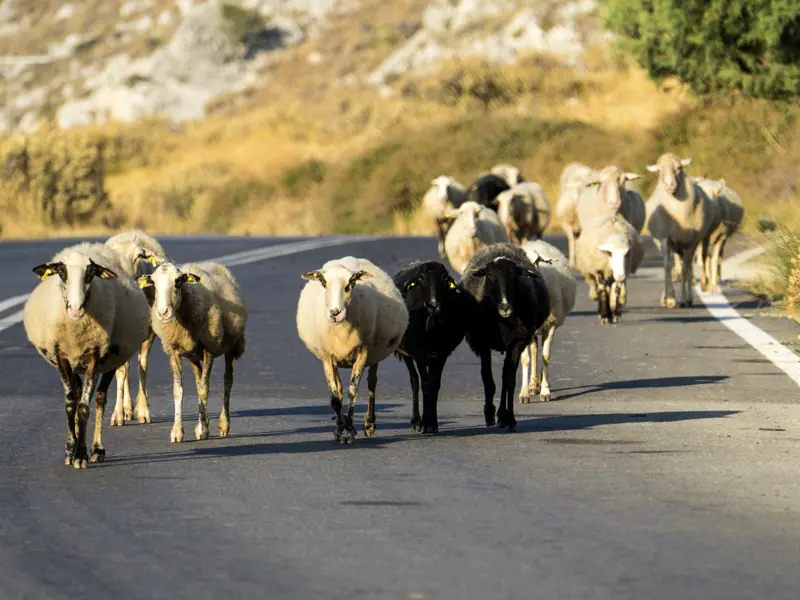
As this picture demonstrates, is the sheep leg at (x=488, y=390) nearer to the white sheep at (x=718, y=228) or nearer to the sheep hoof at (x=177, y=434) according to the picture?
the sheep hoof at (x=177, y=434)

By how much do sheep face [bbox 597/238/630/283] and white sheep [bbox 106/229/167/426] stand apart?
8.45 m

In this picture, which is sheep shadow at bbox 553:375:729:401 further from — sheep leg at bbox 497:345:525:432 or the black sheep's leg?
the black sheep's leg

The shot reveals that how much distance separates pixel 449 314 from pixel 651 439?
6.43 feet

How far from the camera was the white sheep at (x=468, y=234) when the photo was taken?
27.0m

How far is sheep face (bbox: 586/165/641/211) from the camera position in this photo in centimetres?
2805

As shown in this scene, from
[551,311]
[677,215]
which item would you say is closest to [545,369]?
[551,311]

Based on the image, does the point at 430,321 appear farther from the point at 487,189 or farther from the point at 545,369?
the point at 487,189

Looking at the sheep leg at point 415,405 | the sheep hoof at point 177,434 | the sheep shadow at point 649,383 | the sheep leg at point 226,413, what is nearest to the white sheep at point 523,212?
the sheep shadow at point 649,383

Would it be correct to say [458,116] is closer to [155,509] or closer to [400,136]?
[400,136]

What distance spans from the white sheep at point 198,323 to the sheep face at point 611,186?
1377 centimetres

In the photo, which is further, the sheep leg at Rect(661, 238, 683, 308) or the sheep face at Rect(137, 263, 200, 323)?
the sheep leg at Rect(661, 238, 683, 308)

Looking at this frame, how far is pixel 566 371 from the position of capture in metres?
19.0

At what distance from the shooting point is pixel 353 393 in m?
13.8

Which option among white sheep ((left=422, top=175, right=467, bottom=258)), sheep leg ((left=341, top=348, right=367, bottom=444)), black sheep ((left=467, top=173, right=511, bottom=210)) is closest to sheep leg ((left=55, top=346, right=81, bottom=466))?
sheep leg ((left=341, top=348, right=367, bottom=444))
